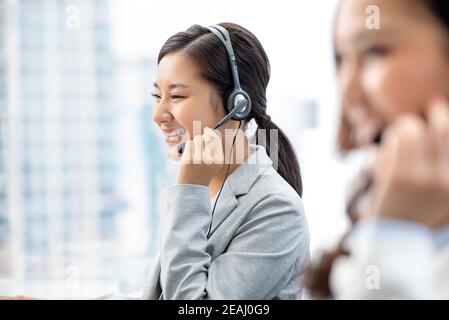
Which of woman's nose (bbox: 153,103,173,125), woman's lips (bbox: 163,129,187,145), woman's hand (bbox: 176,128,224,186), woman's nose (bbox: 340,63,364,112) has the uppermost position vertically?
woman's nose (bbox: 340,63,364,112)

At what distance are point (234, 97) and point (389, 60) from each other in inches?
17.2

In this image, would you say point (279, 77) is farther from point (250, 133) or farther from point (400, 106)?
point (400, 106)

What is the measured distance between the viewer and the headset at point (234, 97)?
1.23 m

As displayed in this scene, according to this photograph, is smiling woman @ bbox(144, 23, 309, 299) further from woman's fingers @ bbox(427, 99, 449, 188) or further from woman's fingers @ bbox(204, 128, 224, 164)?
woman's fingers @ bbox(427, 99, 449, 188)

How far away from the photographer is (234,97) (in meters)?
1.24

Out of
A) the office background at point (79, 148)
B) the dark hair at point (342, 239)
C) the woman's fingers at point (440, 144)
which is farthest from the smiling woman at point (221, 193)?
the woman's fingers at point (440, 144)

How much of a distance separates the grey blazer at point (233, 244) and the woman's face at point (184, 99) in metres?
0.14

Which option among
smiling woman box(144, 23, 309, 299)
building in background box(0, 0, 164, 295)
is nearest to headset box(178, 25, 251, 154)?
smiling woman box(144, 23, 309, 299)

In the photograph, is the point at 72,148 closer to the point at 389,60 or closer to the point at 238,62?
the point at 238,62

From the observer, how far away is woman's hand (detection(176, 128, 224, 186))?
116cm

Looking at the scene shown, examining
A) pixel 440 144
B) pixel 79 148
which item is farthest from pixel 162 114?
pixel 440 144

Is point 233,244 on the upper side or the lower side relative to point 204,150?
lower

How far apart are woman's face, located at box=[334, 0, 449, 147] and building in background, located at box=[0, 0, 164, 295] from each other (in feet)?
2.62
